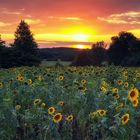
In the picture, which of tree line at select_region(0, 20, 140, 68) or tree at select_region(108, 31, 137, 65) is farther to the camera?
tree at select_region(108, 31, 137, 65)

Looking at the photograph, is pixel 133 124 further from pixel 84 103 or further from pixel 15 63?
pixel 15 63

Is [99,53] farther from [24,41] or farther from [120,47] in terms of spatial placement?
[24,41]

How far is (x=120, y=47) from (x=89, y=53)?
370 inches

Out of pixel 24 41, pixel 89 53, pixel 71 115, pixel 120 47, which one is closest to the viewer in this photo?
pixel 71 115

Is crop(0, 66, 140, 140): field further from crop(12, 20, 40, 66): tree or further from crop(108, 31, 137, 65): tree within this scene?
crop(12, 20, 40, 66): tree

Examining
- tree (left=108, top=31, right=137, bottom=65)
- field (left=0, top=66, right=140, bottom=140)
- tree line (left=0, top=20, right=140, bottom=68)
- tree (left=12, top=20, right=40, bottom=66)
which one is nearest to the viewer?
field (left=0, top=66, right=140, bottom=140)

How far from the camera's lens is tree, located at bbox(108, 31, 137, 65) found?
67.5 meters

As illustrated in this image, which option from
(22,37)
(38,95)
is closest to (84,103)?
(38,95)

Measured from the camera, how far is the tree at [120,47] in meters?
67.5

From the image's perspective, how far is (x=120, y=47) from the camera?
68.8 m

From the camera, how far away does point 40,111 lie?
26.4ft

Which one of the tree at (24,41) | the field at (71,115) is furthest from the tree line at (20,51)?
the field at (71,115)

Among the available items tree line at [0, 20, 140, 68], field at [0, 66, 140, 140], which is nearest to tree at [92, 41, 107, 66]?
tree line at [0, 20, 140, 68]

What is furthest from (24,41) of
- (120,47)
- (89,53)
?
(89,53)
